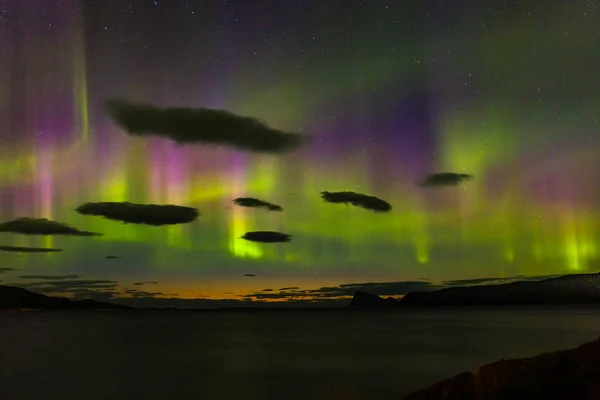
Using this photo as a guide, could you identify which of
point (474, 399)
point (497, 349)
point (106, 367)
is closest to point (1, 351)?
point (106, 367)

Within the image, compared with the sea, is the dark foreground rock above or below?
above

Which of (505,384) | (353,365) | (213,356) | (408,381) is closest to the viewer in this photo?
(505,384)

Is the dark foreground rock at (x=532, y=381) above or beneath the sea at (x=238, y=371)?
above

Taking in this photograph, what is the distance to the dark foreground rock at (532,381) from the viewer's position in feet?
62.6

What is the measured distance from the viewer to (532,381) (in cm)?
2066

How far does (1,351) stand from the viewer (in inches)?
2682

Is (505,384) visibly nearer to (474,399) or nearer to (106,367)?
(474,399)

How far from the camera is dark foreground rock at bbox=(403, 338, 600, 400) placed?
19094 mm

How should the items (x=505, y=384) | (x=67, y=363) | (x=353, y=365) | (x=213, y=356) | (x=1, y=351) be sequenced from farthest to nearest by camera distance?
(x=1, y=351) < (x=213, y=356) < (x=67, y=363) < (x=353, y=365) < (x=505, y=384)

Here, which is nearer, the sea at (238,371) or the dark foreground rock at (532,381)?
the dark foreground rock at (532,381)

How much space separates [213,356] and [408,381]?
89.6 feet

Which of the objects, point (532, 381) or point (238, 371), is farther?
point (238, 371)

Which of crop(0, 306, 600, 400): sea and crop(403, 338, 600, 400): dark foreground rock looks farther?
crop(0, 306, 600, 400): sea

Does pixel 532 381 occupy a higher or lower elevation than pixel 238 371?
higher
